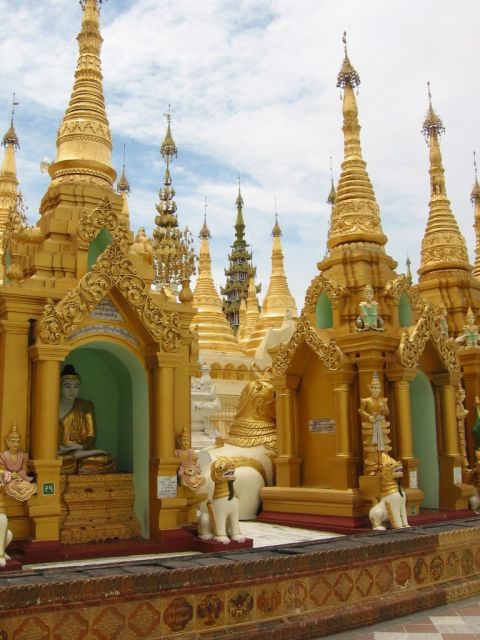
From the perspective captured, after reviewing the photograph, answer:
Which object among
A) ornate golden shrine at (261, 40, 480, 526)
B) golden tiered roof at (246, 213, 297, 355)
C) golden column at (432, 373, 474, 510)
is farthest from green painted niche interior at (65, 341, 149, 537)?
golden tiered roof at (246, 213, 297, 355)

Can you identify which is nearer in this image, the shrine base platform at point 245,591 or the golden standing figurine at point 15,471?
the shrine base platform at point 245,591

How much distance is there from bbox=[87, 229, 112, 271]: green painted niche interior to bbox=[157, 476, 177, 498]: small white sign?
112 inches

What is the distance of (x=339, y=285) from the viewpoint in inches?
461

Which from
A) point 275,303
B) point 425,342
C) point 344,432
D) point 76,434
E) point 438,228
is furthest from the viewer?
point 275,303

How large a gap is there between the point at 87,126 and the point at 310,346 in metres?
5.00

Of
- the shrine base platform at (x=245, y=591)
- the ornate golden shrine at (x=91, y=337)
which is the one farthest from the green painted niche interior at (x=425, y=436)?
the ornate golden shrine at (x=91, y=337)

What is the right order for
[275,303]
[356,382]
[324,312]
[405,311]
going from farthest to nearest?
[275,303], [405,311], [324,312], [356,382]

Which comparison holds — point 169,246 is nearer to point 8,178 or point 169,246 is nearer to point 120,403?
point 8,178

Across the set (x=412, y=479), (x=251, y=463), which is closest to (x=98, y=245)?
(x=251, y=463)

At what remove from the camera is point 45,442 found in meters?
7.37

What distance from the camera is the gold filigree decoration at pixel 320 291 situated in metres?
11.6

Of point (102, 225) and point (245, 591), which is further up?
point (102, 225)

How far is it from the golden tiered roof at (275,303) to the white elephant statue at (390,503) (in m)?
15.5

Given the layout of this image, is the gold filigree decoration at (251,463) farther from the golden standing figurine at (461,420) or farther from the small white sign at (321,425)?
the golden standing figurine at (461,420)
